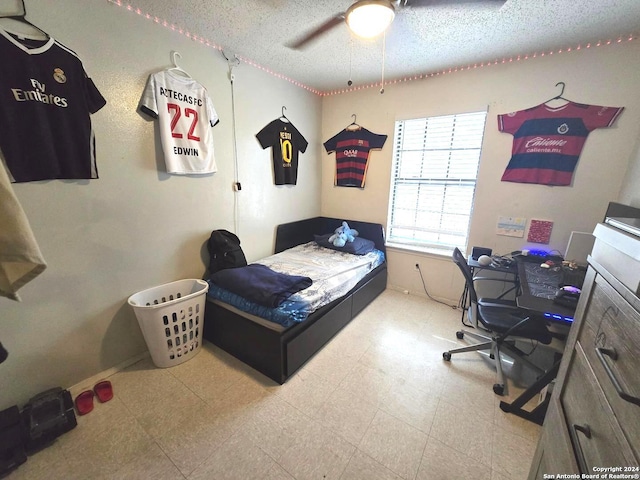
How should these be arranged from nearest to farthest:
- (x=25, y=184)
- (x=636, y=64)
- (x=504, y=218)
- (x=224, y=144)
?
(x=25, y=184) < (x=636, y=64) < (x=224, y=144) < (x=504, y=218)

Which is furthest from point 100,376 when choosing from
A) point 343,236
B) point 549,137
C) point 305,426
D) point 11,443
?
point 549,137

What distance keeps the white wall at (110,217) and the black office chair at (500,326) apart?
231cm

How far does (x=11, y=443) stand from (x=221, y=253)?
157 cm

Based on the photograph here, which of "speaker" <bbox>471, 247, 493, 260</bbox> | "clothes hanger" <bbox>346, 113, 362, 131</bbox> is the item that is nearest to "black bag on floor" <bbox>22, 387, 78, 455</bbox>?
"speaker" <bbox>471, 247, 493, 260</bbox>

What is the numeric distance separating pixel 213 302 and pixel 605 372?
2.17m

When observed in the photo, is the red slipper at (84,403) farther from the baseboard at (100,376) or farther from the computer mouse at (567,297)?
the computer mouse at (567,297)

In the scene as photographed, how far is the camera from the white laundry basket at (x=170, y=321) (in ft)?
5.79

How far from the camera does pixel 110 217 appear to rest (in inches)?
68.3

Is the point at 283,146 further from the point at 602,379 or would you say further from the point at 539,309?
the point at 602,379

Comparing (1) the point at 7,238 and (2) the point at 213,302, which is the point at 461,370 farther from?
(1) the point at 7,238

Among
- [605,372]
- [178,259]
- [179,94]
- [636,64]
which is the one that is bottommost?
[178,259]

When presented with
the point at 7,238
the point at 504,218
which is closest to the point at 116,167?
the point at 7,238

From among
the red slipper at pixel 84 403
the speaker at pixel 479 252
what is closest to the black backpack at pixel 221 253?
the red slipper at pixel 84 403

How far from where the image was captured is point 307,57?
2.39 m
